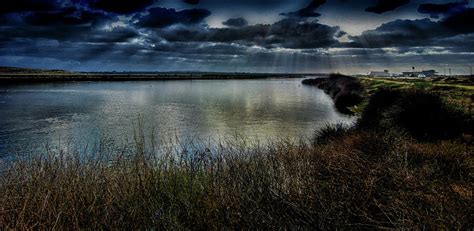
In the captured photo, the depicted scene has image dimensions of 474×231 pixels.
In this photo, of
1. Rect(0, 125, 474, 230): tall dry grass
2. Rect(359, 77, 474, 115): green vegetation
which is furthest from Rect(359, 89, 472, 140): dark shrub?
Rect(0, 125, 474, 230): tall dry grass

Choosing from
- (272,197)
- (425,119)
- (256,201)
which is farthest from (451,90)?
(256,201)

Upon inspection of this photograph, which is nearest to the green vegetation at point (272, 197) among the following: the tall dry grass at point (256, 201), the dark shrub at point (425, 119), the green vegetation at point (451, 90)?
the tall dry grass at point (256, 201)

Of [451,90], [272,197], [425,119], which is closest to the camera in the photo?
[272,197]

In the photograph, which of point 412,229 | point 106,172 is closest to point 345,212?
point 412,229

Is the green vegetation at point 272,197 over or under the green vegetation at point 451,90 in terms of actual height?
under

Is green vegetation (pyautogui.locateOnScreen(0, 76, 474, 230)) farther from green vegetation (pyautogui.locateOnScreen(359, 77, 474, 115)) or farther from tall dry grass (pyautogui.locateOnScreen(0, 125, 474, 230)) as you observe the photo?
green vegetation (pyautogui.locateOnScreen(359, 77, 474, 115))

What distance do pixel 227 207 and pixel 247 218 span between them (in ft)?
2.94

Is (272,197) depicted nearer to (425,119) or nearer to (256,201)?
(256,201)

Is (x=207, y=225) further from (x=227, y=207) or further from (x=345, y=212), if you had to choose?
(x=345, y=212)

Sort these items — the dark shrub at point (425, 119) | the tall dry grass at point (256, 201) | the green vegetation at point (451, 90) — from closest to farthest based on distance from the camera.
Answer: the tall dry grass at point (256, 201)
the dark shrub at point (425, 119)
the green vegetation at point (451, 90)

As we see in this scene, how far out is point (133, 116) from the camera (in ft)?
128

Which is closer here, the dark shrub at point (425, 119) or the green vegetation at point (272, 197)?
the green vegetation at point (272, 197)

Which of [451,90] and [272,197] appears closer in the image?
[272,197]

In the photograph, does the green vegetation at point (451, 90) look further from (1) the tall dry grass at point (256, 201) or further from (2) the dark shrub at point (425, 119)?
(1) the tall dry grass at point (256, 201)
